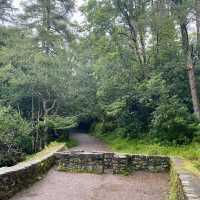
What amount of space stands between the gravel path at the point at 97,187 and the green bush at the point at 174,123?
227 inches

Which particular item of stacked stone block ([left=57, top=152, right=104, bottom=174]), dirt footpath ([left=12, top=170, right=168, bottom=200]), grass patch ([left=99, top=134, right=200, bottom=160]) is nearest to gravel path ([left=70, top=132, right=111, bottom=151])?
grass patch ([left=99, top=134, right=200, bottom=160])

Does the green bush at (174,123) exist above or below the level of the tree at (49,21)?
below

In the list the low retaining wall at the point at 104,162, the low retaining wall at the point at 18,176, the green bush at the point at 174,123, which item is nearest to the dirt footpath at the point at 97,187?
the low retaining wall at the point at 18,176

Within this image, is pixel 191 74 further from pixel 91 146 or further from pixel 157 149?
pixel 91 146

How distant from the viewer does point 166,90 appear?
65.5 feet

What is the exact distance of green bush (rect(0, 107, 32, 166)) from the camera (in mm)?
16719

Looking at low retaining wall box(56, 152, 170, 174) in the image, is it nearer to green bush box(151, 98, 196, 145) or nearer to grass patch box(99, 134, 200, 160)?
grass patch box(99, 134, 200, 160)

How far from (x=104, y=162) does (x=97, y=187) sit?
327 centimetres

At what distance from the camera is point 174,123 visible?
60.3 feet

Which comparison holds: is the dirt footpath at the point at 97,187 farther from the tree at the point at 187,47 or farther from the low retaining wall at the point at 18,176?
the tree at the point at 187,47

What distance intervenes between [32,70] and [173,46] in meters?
10.4

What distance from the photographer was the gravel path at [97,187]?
359 inches

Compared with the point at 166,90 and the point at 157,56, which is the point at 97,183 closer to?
the point at 166,90

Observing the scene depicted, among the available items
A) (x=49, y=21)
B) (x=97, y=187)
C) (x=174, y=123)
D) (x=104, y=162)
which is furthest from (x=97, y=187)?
(x=49, y=21)
